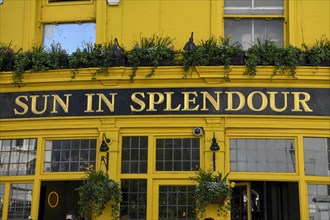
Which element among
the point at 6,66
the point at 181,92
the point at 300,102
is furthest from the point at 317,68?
the point at 6,66

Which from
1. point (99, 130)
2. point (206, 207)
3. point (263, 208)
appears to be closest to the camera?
point (206, 207)

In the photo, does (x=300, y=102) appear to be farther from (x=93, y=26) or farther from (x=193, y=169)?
(x=93, y=26)

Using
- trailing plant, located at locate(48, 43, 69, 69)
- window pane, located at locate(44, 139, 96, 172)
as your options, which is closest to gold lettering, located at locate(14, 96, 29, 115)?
window pane, located at locate(44, 139, 96, 172)

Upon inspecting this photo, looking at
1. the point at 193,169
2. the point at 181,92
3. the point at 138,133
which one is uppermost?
the point at 181,92

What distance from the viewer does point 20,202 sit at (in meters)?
10.7

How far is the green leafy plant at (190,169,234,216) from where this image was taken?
9.62 meters

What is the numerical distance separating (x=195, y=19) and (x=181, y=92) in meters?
1.69

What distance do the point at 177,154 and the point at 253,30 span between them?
3.17 meters

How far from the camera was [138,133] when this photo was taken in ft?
34.4

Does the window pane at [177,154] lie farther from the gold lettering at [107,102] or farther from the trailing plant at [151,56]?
the trailing plant at [151,56]

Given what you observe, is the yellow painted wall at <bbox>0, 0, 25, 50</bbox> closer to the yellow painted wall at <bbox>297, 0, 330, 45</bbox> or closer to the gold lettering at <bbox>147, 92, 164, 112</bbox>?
the gold lettering at <bbox>147, 92, 164, 112</bbox>

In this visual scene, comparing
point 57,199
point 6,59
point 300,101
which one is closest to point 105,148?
point 57,199

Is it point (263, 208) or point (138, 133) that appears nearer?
point (138, 133)

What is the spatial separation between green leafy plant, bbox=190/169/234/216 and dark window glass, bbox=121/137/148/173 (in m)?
1.14
